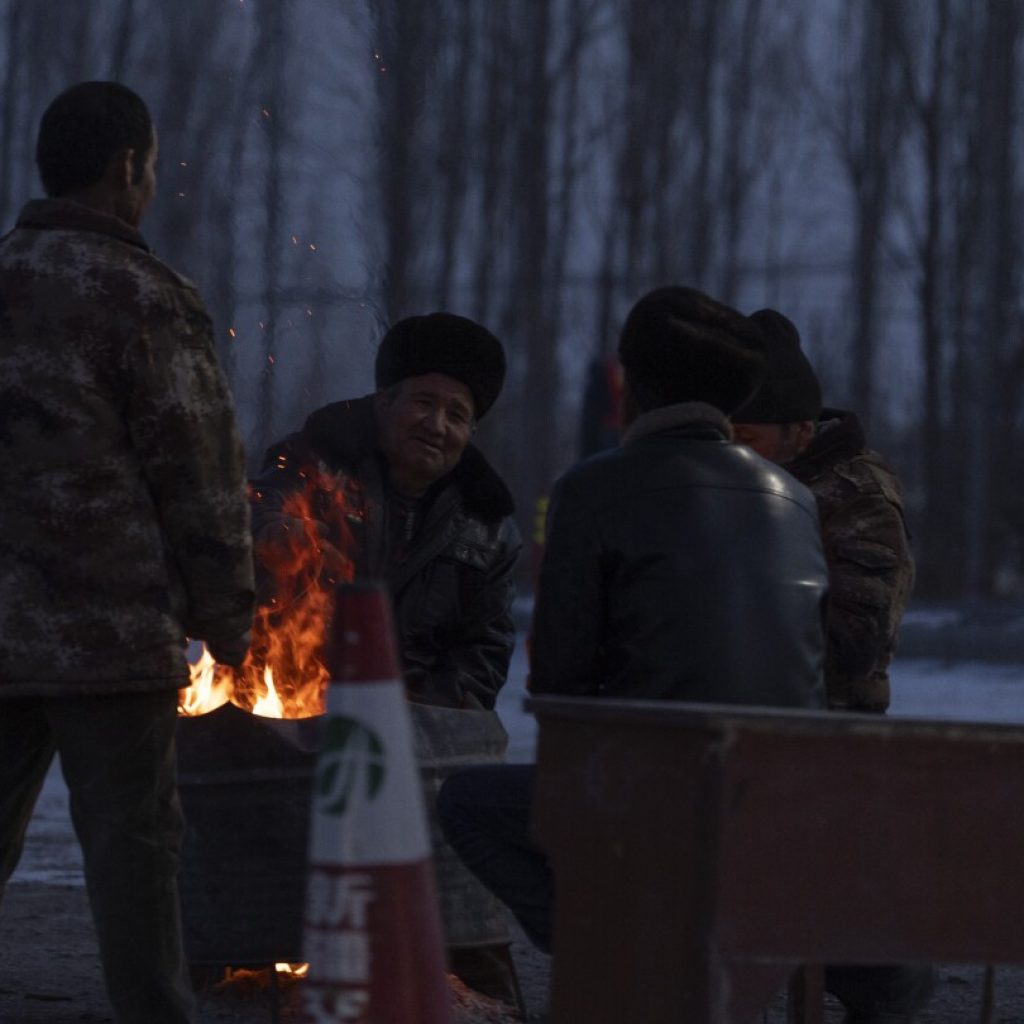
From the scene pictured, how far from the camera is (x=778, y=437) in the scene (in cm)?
530

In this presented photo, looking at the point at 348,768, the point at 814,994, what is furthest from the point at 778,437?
the point at 348,768

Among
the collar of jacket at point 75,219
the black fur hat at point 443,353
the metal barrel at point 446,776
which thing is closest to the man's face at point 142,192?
the collar of jacket at point 75,219

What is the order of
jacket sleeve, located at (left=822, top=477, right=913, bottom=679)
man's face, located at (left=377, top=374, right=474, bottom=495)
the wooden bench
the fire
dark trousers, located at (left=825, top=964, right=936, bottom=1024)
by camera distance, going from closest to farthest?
the wooden bench → dark trousers, located at (left=825, top=964, right=936, bottom=1024) → jacket sleeve, located at (left=822, top=477, right=913, bottom=679) → the fire → man's face, located at (left=377, top=374, right=474, bottom=495)

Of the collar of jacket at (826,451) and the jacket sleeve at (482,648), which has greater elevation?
the collar of jacket at (826,451)

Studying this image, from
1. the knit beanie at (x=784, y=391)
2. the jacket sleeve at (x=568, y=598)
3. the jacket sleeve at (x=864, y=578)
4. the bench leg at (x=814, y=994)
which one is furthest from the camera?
the knit beanie at (x=784, y=391)

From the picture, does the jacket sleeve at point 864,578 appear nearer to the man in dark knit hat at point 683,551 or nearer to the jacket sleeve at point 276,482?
the man in dark knit hat at point 683,551

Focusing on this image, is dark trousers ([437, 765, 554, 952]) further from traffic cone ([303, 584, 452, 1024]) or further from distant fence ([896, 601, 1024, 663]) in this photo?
distant fence ([896, 601, 1024, 663])

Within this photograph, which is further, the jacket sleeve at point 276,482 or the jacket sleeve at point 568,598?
the jacket sleeve at point 276,482

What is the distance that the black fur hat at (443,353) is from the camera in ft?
18.2

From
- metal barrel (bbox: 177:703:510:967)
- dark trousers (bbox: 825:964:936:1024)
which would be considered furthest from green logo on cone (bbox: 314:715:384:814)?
dark trousers (bbox: 825:964:936:1024)

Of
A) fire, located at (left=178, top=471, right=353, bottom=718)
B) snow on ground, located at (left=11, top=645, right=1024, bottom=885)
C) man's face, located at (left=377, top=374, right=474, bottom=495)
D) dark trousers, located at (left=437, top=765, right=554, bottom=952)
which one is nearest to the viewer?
dark trousers, located at (left=437, top=765, right=554, bottom=952)

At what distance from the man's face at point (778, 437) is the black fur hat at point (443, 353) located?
0.67m

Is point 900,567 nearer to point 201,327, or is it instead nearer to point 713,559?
point 713,559

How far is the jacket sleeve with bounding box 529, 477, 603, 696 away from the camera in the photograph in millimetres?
4168
